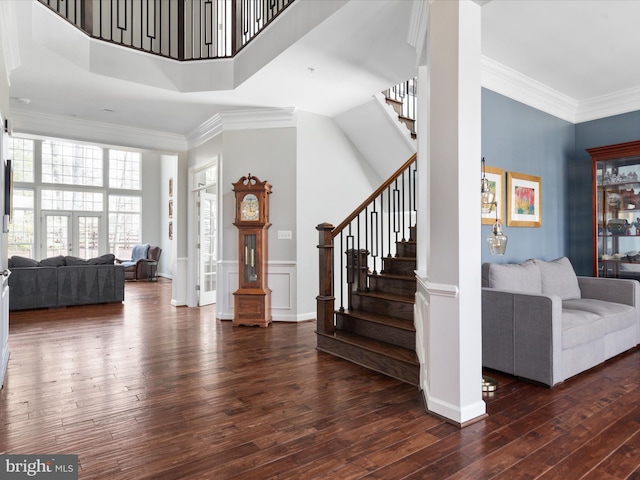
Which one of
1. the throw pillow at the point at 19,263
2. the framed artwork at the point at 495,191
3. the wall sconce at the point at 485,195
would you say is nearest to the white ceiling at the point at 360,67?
the framed artwork at the point at 495,191

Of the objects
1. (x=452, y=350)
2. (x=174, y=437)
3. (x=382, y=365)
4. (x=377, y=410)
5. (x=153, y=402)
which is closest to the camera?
(x=174, y=437)

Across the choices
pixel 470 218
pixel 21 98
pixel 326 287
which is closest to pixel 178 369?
pixel 326 287

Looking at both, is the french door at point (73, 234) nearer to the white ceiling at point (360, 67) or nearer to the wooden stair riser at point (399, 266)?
the white ceiling at point (360, 67)

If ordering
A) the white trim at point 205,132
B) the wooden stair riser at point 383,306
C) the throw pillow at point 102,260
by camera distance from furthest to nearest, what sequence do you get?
the throw pillow at point 102,260
the white trim at point 205,132
the wooden stair riser at point 383,306

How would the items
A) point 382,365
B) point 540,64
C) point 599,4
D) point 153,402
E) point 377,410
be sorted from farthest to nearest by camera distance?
point 540,64 → point 382,365 → point 599,4 → point 153,402 → point 377,410

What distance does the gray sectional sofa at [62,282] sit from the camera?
652 cm

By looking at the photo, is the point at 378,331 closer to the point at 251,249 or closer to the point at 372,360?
the point at 372,360

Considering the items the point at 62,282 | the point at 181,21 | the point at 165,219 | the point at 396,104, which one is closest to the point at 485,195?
the point at 396,104

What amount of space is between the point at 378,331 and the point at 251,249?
8.01 ft

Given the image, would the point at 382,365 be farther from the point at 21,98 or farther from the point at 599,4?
the point at 21,98

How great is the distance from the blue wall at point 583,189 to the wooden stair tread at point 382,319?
308cm

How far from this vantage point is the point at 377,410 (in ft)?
8.91

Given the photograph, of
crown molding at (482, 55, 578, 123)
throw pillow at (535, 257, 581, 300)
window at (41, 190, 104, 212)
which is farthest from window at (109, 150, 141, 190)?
throw pillow at (535, 257, 581, 300)

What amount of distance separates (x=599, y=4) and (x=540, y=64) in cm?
104
